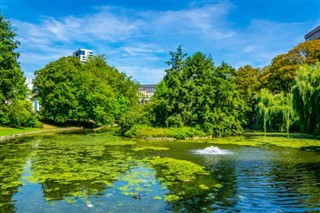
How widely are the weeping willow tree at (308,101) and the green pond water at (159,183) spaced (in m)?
11.5

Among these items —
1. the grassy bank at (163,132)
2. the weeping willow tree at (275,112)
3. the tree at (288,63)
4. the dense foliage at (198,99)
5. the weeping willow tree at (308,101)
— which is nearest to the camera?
the weeping willow tree at (308,101)

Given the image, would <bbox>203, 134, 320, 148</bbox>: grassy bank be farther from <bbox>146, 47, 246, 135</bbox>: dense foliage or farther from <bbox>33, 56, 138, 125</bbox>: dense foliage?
<bbox>33, 56, 138, 125</bbox>: dense foliage

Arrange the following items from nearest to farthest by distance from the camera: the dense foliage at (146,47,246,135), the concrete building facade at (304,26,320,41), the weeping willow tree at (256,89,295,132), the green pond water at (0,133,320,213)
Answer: the green pond water at (0,133,320,213)
the dense foliage at (146,47,246,135)
the weeping willow tree at (256,89,295,132)
the concrete building facade at (304,26,320,41)

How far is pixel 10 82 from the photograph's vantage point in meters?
37.4

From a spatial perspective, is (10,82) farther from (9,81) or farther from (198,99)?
(198,99)

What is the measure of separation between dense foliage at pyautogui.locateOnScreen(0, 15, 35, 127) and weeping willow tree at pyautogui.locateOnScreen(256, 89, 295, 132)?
2983cm

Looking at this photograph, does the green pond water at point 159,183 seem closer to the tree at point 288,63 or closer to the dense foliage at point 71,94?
the dense foliage at point 71,94

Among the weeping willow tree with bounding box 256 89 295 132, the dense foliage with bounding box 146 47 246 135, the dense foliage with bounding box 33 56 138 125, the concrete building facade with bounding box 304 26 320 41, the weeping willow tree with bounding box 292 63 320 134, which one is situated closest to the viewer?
the weeping willow tree with bounding box 292 63 320 134

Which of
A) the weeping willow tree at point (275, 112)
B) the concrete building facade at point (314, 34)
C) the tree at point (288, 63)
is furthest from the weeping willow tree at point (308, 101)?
the concrete building facade at point (314, 34)

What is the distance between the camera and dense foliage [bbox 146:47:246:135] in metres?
34.5

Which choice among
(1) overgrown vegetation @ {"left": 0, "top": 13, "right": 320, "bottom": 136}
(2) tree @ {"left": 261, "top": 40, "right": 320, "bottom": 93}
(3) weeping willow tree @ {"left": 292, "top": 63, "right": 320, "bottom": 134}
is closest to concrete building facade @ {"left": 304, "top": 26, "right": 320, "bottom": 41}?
(2) tree @ {"left": 261, "top": 40, "right": 320, "bottom": 93}

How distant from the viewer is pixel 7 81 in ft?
121

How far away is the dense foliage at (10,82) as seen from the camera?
3747 cm

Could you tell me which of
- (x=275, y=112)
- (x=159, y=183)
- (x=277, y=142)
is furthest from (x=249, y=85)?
(x=159, y=183)
